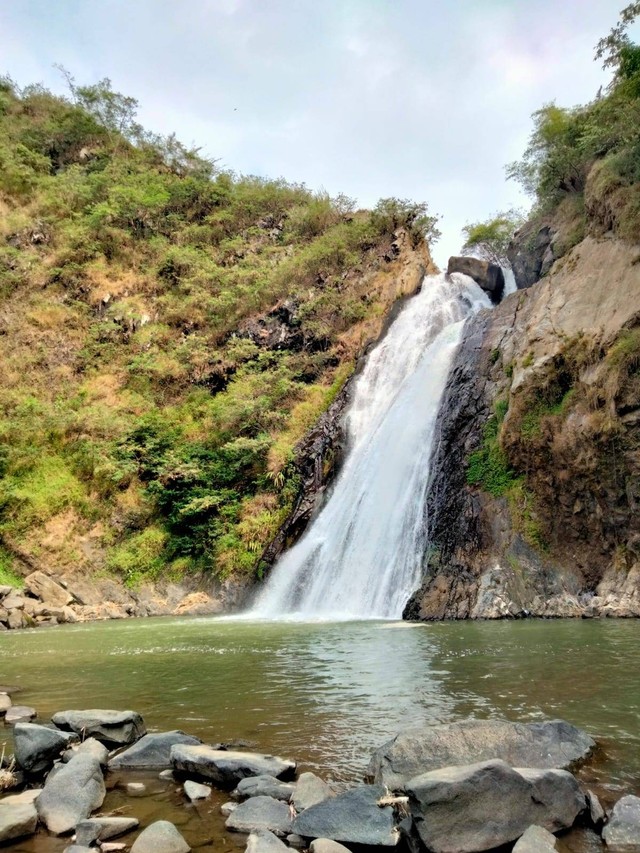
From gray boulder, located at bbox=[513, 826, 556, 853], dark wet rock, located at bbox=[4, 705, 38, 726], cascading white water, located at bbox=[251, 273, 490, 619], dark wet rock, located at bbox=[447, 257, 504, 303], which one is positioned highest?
dark wet rock, located at bbox=[447, 257, 504, 303]

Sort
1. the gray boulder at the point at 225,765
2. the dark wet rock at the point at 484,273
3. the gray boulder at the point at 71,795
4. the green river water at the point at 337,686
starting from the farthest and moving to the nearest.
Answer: the dark wet rock at the point at 484,273, the green river water at the point at 337,686, the gray boulder at the point at 225,765, the gray boulder at the point at 71,795

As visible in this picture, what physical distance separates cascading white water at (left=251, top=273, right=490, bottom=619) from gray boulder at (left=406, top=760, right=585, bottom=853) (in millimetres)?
11650

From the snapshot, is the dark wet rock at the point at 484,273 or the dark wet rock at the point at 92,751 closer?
the dark wet rock at the point at 92,751

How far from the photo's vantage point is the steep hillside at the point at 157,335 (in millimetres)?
21844

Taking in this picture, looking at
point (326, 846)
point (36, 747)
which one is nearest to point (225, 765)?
point (326, 846)

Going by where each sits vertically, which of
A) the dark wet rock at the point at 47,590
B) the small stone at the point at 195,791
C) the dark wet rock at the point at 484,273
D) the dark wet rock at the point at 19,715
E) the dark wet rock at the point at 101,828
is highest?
the dark wet rock at the point at 484,273

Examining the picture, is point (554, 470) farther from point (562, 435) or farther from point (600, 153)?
point (600, 153)

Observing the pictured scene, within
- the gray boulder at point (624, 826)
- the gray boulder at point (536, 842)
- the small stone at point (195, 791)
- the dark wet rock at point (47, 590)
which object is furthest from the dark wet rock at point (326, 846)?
the dark wet rock at point (47, 590)

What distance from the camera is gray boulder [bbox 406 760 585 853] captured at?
3.38 meters

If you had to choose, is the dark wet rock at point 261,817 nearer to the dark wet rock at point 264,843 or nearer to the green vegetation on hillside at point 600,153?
the dark wet rock at point 264,843

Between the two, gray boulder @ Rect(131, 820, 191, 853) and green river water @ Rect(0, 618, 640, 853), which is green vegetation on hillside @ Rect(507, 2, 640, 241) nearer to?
green river water @ Rect(0, 618, 640, 853)

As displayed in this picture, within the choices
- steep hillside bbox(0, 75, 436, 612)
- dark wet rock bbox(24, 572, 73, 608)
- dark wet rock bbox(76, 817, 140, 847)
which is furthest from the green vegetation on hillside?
dark wet rock bbox(24, 572, 73, 608)

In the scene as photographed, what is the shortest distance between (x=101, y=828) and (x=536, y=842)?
2.59 m

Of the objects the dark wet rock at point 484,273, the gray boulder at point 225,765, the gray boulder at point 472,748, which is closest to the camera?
the gray boulder at point 472,748
